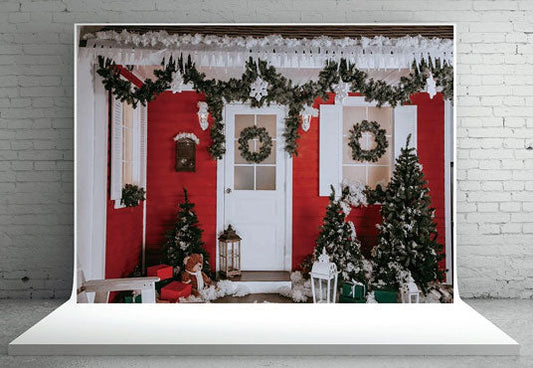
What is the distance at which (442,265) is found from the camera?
333cm

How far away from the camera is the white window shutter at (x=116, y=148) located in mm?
3322

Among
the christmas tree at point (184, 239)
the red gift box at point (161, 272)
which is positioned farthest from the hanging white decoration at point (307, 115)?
the red gift box at point (161, 272)

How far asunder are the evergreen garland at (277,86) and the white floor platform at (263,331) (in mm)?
1135

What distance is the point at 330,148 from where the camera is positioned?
3318mm

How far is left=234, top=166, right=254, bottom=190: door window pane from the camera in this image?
11.0 ft

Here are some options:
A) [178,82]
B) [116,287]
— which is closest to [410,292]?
[116,287]

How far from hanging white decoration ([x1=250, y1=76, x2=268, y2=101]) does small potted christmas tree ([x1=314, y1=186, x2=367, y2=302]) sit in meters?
0.80

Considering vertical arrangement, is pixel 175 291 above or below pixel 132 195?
below

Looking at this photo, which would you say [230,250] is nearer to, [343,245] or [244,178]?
[244,178]

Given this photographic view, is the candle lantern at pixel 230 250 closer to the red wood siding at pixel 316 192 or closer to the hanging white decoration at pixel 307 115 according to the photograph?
the red wood siding at pixel 316 192

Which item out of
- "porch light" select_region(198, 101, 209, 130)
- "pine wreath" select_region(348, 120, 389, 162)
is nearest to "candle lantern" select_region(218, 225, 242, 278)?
"porch light" select_region(198, 101, 209, 130)

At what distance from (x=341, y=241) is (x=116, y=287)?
61.7 inches

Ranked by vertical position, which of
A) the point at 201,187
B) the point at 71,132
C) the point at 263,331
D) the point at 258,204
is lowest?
the point at 263,331

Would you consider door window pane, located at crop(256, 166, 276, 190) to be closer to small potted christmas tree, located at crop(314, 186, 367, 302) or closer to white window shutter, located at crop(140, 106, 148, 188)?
small potted christmas tree, located at crop(314, 186, 367, 302)
